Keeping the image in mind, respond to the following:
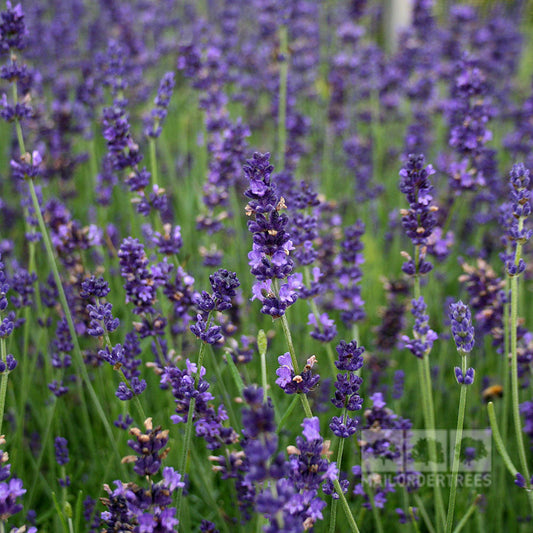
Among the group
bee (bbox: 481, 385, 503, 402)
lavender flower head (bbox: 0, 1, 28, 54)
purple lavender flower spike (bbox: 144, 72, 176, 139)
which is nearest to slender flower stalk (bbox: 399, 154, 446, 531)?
bee (bbox: 481, 385, 503, 402)

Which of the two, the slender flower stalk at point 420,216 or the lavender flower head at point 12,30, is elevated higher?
the lavender flower head at point 12,30

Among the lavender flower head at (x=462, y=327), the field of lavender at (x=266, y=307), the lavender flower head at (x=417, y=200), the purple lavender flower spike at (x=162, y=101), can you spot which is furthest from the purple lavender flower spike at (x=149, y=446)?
the purple lavender flower spike at (x=162, y=101)

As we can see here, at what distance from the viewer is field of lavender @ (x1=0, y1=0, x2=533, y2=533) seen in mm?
1492

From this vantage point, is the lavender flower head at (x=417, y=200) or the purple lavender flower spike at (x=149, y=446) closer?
the purple lavender flower spike at (x=149, y=446)

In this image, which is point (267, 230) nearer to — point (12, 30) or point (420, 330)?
point (420, 330)

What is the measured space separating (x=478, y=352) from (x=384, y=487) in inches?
44.5

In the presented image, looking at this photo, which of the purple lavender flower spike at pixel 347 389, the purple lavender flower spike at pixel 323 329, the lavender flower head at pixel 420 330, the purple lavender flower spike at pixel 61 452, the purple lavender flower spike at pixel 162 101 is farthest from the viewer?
the purple lavender flower spike at pixel 162 101

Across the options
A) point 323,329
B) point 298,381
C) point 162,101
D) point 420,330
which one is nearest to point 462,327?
point 420,330

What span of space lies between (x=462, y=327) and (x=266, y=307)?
499mm

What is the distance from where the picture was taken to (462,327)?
1.52 m

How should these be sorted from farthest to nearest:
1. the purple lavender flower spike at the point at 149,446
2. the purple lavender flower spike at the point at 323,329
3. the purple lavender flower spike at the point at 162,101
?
the purple lavender flower spike at the point at 162,101 → the purple lavender flower spike at the point at 323,329 → the purple lavender flower spike at the point at 149,446

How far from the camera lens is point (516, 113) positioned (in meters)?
4.57

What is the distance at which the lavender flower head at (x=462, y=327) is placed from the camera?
4.96 ft

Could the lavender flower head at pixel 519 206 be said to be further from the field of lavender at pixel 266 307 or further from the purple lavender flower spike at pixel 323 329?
the purple lavender flower spike at pixel 323 329
